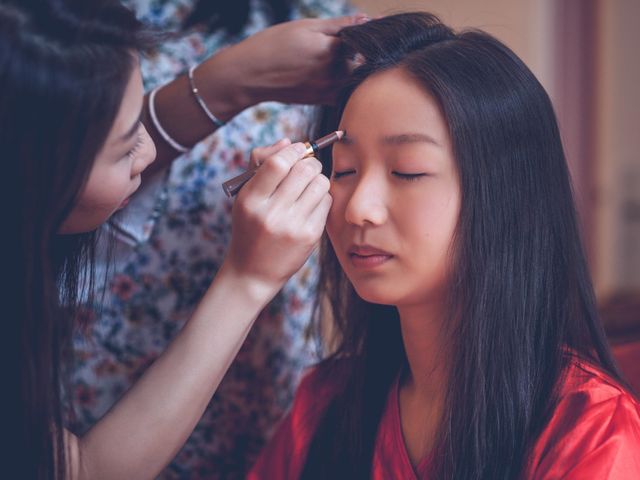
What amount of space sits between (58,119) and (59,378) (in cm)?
33

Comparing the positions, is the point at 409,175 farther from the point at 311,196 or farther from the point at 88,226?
the point at 88,226

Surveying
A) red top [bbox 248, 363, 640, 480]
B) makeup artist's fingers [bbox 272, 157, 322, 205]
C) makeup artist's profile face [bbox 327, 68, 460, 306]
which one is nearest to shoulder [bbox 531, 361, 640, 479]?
red top [bbox 248, 363, 640, 480]

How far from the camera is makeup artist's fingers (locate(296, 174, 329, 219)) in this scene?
0.96 metres

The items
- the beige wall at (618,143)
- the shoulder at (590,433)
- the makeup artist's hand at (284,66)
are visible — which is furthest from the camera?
the beige wall at (618,143)

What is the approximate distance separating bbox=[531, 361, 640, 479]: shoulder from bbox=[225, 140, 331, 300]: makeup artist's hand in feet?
1.28

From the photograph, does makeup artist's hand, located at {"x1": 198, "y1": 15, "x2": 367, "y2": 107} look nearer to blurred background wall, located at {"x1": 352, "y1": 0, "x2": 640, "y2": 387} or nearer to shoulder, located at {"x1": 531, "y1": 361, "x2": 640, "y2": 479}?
shoulder, located at {"x1": 531, "y1": 361, "x2": 640, "y2": 479}

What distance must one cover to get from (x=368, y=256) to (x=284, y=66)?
0.36 metres

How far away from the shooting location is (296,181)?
3.13 ft

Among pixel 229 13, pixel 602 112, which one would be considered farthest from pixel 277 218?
pixel 602 112

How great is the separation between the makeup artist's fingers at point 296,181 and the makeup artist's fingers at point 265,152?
8 cm

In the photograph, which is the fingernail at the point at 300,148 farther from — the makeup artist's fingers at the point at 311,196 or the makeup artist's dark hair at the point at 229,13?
the makeup artist's dark hair at the point at 229,13

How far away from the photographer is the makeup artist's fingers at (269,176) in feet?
3.11

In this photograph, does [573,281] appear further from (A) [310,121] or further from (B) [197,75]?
(B) [197,75]

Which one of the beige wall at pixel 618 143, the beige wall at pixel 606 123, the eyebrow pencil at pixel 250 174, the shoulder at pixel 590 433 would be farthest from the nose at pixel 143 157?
the beige wall at pixel 618 143
